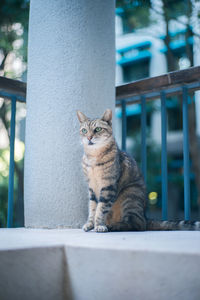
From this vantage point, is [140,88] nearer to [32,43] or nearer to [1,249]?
[32,43]

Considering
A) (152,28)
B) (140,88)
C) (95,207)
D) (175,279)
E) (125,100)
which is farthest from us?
(152,28)

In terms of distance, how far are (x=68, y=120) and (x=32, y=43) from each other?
2.38 ft

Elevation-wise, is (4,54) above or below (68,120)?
above

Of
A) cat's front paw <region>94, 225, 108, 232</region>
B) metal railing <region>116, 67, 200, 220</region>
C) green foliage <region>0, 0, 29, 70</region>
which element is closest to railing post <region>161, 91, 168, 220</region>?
metal railing <region>116, 67, 200, 220</region>

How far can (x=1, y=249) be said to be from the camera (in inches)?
51.6

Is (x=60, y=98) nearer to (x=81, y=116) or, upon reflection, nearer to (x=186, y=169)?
(x=81, y=116)

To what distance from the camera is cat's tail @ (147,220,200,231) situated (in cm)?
224

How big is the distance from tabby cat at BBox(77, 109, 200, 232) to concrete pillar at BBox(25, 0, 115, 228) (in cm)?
13

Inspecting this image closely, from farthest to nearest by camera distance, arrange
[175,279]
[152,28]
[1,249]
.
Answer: [152,28] → [1,249] → [175,279]

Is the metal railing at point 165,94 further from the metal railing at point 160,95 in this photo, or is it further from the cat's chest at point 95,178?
the cat's chest at point 95,178

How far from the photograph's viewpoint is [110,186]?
7.79ft

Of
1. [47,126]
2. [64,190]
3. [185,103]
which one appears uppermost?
[185,103]

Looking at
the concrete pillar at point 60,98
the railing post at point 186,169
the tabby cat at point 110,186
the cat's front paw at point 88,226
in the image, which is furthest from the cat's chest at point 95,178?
the railing post at point 186,169

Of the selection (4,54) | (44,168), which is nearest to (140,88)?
(44,168)
